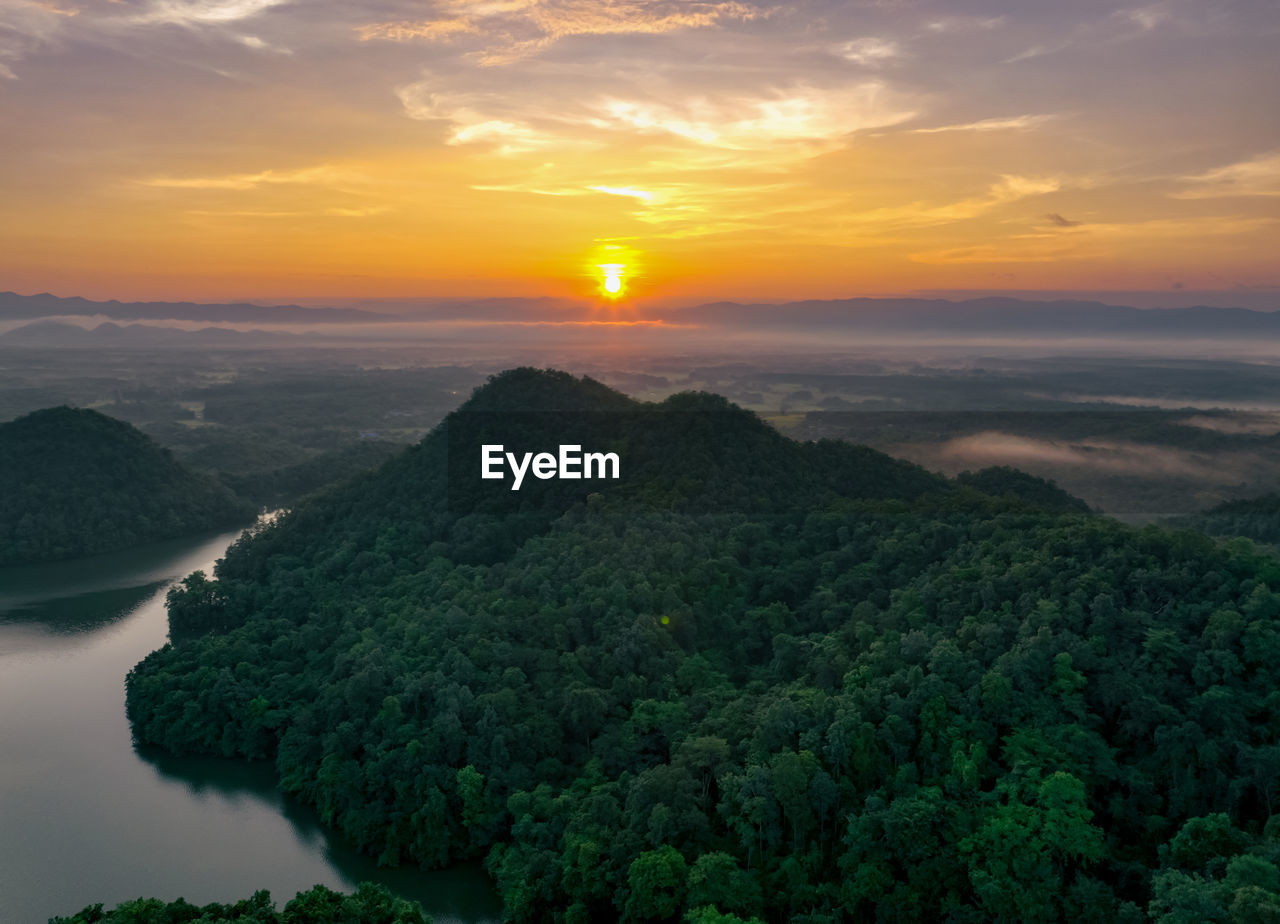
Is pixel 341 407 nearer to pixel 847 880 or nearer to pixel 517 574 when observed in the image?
pixel 517 574

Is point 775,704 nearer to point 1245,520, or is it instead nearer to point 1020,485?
point 1020,485

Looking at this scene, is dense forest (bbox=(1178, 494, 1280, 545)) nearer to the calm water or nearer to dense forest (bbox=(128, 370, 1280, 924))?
dense forest (bbox=(128, 370, 1280, 924))

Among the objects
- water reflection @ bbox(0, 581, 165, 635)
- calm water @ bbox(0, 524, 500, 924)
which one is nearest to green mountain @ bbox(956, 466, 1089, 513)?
calm water @ bbox(0, 524, 500, 924)

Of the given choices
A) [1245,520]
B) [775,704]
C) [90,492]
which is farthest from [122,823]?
[1245,520]

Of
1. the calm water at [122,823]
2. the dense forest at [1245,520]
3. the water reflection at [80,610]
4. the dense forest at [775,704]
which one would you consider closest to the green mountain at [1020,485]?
the dense forest at [1245,520]

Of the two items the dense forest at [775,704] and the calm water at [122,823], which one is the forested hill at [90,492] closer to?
the calm water at [122,823]

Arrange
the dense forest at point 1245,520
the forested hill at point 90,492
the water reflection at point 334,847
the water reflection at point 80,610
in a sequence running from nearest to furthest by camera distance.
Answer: the water reflection at point 334,847 → the dense forest at point 1245,520 → the water reflection at point 80,610 → the forested hill at point 90,492

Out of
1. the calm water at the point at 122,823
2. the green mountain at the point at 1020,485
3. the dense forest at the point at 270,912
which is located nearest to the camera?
the dense forest at the point at 270,912
